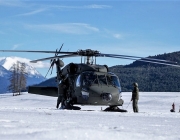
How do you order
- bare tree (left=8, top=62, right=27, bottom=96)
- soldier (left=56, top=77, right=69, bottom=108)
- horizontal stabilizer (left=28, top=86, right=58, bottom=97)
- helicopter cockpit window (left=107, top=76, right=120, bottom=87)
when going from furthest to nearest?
bare tree (left=8, top=62, right=27, bottom=96)
horizontal stabilizer (left=28, top=86, right=58, bottom=97)
soldier (left=56, top=77, right=69, bottom=108)
helicopter cockpit window (left=107, top=76, right=120, bottom=87)

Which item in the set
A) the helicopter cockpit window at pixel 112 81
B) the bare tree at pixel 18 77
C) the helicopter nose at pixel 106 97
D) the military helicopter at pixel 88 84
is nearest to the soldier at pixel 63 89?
the military helicopter at pixel 88 84

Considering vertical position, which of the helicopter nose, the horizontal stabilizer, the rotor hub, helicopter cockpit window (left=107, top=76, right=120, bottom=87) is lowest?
the helicopter nose

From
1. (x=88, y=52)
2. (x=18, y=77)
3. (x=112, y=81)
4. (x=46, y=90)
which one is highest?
(x=18, y=77)

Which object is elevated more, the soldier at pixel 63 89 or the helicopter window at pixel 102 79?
the helicopter window at pixel 102 79

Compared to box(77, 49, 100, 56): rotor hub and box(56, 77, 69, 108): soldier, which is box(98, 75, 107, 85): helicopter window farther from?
box(56, 77, 69, 108): soldier

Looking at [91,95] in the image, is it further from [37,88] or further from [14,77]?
[14,77]

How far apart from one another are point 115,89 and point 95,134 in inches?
556

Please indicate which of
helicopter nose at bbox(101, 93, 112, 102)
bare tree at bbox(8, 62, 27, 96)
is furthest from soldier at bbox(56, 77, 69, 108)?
bare tree at bbox(8, 62, 27, 96)

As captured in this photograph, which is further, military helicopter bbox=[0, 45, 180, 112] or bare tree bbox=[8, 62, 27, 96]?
bare tree bbox=[8, 62, 27, 96]

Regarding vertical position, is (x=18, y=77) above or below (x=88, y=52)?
above

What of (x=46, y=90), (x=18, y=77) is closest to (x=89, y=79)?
(x=46, y=90)

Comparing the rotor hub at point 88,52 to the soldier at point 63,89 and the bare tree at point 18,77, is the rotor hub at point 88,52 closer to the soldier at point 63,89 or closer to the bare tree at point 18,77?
the soldier at point 63,89

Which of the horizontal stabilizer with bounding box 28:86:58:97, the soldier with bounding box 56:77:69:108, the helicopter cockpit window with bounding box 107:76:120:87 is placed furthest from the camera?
the horizontal stabilizer with bounding box 28:86:58:97

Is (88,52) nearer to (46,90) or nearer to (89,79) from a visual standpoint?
(89,79)
